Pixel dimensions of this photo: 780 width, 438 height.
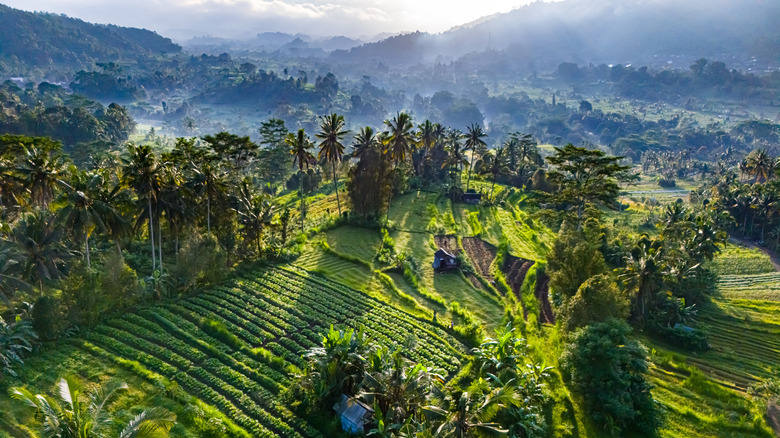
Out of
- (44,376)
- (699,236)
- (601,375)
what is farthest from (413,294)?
(699,236)

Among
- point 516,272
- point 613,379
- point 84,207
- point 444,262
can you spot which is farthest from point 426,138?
point 613,379

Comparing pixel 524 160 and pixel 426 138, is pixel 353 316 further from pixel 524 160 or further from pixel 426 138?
pixel 524 160

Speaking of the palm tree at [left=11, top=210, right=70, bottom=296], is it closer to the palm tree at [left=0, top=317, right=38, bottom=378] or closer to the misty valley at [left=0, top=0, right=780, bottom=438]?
the misty valley at [left=0, top=0, right=780, bottom=438]

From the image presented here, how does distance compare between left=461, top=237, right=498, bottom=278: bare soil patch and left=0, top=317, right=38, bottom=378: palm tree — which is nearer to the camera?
left=0, top=317, right=38, bottom=378: palm tree

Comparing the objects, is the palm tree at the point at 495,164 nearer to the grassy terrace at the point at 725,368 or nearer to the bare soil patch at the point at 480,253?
the bare soil patch at the point at 480,253

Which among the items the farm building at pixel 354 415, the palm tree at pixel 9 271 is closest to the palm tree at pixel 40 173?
the palm tree at pixel 9 271

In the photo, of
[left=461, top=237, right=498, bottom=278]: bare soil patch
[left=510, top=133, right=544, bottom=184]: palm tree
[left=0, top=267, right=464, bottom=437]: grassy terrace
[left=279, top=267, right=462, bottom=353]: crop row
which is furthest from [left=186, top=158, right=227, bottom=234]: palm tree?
[left=510, top=133, right=544, bottom=184]: palm tree

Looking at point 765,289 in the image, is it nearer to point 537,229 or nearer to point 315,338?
point 537,229
